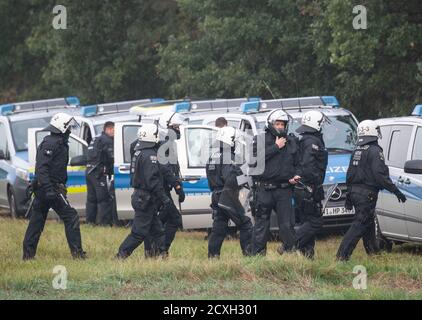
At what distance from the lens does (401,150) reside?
1540 centimetres

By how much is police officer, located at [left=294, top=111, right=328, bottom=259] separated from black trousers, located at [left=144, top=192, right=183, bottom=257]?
181cm

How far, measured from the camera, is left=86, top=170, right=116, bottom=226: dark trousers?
19938mm

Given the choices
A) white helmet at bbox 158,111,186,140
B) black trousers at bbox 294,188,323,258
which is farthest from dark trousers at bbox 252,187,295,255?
white helmet at bbox 158,111,186,140

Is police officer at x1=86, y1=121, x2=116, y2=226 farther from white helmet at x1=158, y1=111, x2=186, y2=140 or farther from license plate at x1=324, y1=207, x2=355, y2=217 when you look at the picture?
license plate at x1=324, y1=207, x2=355, y2=217

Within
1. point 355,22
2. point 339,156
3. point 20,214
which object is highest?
point 355,22

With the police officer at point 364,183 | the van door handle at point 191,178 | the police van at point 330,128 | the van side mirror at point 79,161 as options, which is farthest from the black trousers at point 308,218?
the van side mirror at point 79,161

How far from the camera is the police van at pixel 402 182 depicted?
1475 cm

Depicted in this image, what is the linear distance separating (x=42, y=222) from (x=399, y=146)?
4662 mm

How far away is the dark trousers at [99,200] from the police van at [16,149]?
5.16 feet

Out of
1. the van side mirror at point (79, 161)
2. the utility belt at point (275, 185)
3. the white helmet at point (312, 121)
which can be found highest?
the white helmet at point (312, 121)

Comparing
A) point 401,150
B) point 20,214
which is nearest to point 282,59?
point 20,214

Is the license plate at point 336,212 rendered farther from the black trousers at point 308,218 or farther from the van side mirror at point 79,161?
the van side mirror at point 79,161

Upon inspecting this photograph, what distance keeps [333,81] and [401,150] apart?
8.79m
